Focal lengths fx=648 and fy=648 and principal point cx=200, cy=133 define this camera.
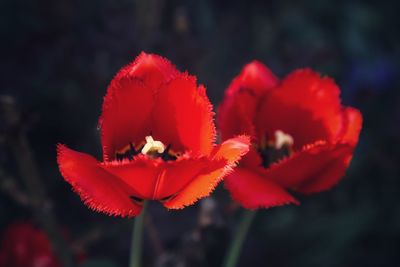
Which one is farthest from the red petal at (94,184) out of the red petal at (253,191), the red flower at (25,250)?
the red flower at (25,250)

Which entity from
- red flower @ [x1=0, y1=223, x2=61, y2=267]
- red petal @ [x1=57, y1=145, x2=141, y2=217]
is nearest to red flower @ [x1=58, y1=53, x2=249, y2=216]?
red petal @ [x1=57, y1=145, x2=141, y2=217]

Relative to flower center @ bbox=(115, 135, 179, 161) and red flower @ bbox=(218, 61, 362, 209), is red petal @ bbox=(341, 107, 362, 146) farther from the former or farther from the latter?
flower center @ bbox=(115, 135, 179, 161)

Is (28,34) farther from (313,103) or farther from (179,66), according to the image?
(313,103)

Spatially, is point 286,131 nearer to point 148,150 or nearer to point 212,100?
point 148,150

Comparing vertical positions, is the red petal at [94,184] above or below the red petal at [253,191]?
below

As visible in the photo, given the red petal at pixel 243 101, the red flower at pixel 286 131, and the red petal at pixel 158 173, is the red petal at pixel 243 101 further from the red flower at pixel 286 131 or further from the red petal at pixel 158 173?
the red petal at pixel 158 173

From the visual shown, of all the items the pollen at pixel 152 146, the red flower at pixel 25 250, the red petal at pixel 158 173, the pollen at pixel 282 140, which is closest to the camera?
the red petal at pixel 158 173

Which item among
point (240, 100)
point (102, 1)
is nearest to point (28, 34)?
point (102, 1)
